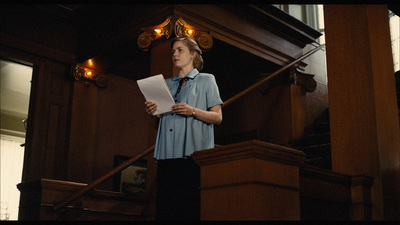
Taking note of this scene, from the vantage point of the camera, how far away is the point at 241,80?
8062 mm

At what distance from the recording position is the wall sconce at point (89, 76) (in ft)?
23.1

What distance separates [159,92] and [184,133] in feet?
0.87

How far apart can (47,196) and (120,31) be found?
2926 mm

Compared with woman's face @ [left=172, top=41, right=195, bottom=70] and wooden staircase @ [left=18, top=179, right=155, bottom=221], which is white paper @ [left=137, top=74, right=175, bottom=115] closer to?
woman's face @ [left=172, top=41, right=195, bottom=70]

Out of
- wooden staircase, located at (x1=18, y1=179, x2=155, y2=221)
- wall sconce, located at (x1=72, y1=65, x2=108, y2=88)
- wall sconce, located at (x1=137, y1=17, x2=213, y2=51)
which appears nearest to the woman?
wooden staircase, located at (x1=18, y1=179, x2=155, y2=221)

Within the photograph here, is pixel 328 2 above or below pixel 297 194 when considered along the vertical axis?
above

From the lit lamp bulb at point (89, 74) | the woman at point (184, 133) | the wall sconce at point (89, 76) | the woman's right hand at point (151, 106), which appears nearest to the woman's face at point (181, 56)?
the woman at point (184, 133)

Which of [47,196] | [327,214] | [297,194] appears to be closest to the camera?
[297,194]

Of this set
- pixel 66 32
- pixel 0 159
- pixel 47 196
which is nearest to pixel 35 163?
pixel 66 32

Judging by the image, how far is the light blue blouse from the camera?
8.53ft

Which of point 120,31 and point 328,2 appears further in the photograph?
point 120,31

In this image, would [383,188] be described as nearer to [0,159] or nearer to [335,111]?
[335,111]

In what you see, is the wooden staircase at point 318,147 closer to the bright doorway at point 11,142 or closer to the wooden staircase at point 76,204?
the wooden staircase at point 76,204

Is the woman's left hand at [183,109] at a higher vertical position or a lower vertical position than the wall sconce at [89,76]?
lower
